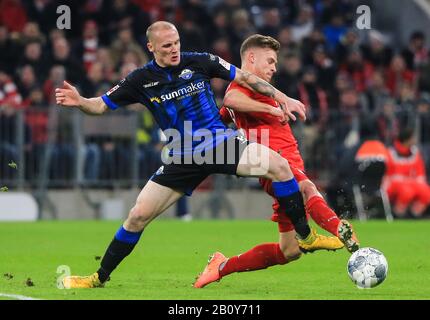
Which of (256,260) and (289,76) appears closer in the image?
(256,260)

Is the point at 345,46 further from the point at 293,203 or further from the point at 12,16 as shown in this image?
the point at 293,203

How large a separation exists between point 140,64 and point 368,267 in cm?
1097

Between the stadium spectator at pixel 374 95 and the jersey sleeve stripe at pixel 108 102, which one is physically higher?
the stadium spectator at pixel 374 95

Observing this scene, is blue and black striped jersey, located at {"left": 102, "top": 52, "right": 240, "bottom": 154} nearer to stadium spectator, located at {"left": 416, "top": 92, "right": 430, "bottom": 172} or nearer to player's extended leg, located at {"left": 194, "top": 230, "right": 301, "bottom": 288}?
player's extended leg, located at {"left": 194, "top": 230, "right": 301, "bottom": 288}

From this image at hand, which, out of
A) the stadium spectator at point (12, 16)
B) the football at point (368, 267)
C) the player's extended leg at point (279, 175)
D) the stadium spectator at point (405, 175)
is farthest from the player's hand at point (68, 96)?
the stadium spectator at point (12, 16)

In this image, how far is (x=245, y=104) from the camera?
9.96 meters

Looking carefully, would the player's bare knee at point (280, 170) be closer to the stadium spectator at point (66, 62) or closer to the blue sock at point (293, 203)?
the blue sock at point (293, 203)

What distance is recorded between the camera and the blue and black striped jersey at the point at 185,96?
9.74 metres

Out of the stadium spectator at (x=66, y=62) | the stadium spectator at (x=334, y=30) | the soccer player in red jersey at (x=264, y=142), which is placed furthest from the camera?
the stadium spectator at (x=334, y=30)

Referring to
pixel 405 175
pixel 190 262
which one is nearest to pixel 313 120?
pixel 405 175

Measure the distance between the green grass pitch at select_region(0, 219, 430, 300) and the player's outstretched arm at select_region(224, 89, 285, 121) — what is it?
4.81 feet

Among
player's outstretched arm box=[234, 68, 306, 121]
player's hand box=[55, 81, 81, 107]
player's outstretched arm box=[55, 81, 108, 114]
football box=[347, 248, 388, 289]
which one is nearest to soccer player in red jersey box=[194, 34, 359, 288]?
player's outstretched arm box=[234, 68, 306, 121]
